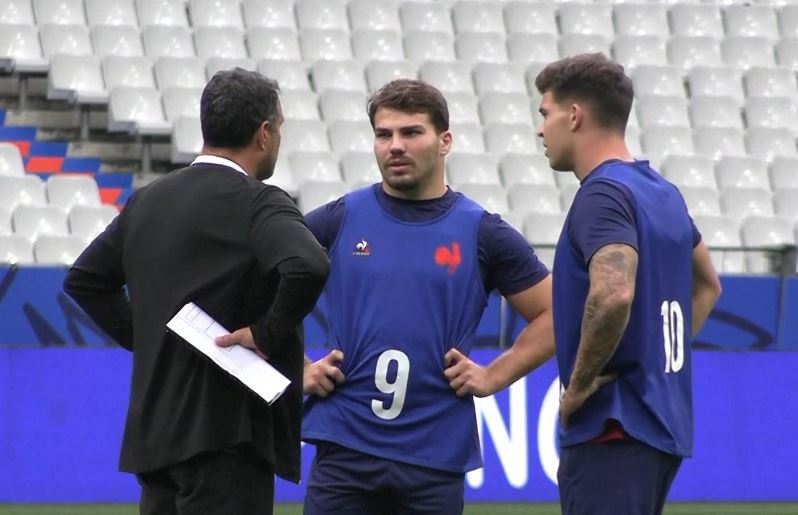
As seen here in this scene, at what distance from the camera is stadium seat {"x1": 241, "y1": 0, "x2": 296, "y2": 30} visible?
15969 mm

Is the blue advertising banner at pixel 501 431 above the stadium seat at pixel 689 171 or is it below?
below

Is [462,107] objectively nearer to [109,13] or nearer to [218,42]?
[218,42]

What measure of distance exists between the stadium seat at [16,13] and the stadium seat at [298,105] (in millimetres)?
2429

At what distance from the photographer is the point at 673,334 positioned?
15.3 feet

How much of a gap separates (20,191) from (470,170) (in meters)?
4.01

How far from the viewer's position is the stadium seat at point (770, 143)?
16.5m

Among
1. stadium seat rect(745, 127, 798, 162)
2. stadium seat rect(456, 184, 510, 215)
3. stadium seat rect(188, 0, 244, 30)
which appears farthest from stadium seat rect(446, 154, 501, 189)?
stadium seat rect(745, 127, 798, 162)

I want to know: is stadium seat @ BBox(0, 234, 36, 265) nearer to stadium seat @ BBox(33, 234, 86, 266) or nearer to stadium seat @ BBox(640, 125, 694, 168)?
stadium seat @ BBox(33, 234, 86, 266)

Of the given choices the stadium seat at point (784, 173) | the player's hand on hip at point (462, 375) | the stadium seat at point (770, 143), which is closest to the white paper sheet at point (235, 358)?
the player's hand on hip at point (462, 375)

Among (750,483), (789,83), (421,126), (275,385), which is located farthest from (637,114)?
(275,385)

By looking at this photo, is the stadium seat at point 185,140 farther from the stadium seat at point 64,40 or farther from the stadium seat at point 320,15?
the stadium seat at point 320,15

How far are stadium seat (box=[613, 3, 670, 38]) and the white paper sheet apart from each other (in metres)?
13.4

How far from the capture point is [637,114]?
1669 cm

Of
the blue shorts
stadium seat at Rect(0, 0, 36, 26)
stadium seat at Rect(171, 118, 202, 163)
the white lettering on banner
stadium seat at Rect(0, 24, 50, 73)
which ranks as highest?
stadium seat at Rect(0, 0, 36, 26)
